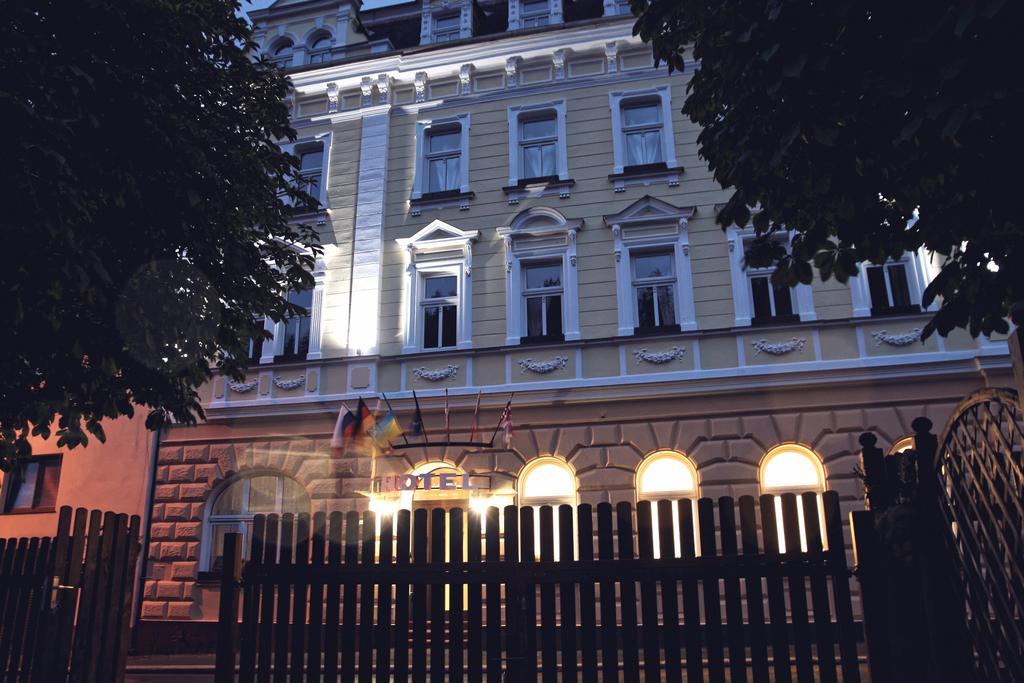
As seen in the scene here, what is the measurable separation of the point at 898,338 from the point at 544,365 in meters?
6.06

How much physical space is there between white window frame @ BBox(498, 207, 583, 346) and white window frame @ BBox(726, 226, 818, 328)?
285 centimetres

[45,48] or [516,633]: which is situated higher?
[45,48]

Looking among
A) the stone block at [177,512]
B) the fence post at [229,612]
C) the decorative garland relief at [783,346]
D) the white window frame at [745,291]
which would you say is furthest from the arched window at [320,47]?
the fence post at [229,612]

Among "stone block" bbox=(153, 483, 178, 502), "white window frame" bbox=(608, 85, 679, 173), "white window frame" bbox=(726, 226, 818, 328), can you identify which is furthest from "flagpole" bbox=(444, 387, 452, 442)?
"white window frame" bbox=(608, 85, 679, 173)

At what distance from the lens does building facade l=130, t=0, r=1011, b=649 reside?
1356cm

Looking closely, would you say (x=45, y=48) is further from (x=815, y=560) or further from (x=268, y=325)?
(x=268, y=325)

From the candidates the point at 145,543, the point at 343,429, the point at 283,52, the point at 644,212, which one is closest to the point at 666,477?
the point at 644,212

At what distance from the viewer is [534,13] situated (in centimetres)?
1794

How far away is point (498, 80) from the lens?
17.0 meters

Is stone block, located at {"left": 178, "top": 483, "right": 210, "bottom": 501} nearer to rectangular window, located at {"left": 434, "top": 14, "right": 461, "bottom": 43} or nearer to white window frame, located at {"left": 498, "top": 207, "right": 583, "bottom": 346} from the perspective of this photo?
white window frame, located at {"left": 498, "top": 207, "right": 583, "bottom": 346}

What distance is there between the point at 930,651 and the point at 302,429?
12887 millimetres

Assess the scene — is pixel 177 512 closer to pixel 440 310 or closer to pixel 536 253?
pixel 440 310

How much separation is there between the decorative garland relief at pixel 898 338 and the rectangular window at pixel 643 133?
525cm

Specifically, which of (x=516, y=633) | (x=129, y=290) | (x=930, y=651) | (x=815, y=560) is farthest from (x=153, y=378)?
(x=930, y=651)
